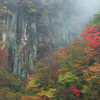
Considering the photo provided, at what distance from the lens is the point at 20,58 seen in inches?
877

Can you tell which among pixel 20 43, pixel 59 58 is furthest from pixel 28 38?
pixel 59 58

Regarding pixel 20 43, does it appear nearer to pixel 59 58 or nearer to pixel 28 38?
pixel 28 38

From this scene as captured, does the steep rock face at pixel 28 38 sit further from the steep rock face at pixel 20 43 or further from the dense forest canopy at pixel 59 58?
the dense forest canopy at pixel 59 58

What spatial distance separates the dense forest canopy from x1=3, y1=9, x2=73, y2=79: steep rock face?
0.28 meters

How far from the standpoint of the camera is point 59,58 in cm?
1431

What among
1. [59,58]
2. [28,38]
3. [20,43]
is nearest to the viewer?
[59,58]

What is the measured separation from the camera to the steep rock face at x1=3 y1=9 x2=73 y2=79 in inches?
851

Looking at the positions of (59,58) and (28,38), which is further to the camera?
(28,38)

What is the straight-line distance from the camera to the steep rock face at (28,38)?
21625 mm

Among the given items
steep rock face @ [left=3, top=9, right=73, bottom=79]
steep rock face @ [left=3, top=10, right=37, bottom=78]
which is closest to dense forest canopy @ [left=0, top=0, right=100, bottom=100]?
steep rock face @ [left=3, top=9, right=73, bottom=79]

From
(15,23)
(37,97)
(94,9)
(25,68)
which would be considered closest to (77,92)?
(37,97)

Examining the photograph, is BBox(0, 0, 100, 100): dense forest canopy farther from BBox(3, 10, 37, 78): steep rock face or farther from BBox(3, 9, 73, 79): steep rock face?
BBox(3, 10, 37, 78): steep rock face

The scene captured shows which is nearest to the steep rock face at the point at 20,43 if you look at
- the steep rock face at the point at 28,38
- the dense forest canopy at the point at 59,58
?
the steep rock face at the point at 28,38

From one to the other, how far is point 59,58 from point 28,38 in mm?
12115
